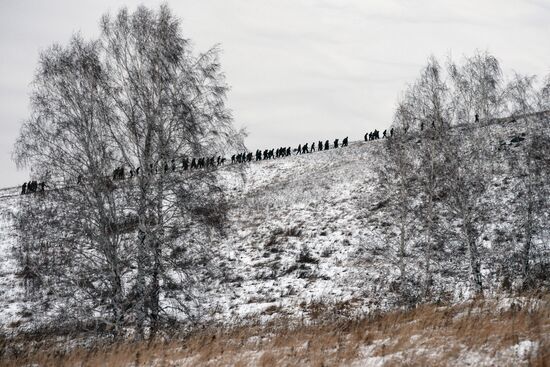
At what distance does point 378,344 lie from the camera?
655 cm

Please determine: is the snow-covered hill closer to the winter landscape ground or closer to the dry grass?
the winter landscape ground

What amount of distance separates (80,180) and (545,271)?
726 inches

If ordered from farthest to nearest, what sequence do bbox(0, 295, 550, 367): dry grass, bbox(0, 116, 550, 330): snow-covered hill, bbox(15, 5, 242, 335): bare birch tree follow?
bbox(0, 116, 550, 330): snow-covered hill → bbox(15, 5, 242, 335): bare birch tree → bbox(0, 295, 550, 367): dry grass

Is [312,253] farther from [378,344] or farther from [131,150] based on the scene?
[378,344]

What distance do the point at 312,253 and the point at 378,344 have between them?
20.1 m

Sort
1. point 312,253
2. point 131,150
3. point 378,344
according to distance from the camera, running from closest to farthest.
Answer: point 378,344, point 131,150, point 312,253

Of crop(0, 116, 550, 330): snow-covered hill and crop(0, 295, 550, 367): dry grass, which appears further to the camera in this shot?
crop(0, 116, 550, 330): snow-covered hill

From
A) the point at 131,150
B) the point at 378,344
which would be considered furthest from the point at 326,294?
the point at 378,344

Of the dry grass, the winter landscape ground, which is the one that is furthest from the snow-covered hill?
the dry grass

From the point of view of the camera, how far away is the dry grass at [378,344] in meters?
5.48

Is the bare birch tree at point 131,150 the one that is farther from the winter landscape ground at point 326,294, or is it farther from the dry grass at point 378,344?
the dry grass at point 378,344

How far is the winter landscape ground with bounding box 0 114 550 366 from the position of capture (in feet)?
20.6

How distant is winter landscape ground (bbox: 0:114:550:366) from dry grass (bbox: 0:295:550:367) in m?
0.03

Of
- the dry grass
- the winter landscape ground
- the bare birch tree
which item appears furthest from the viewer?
the bare birch tree
